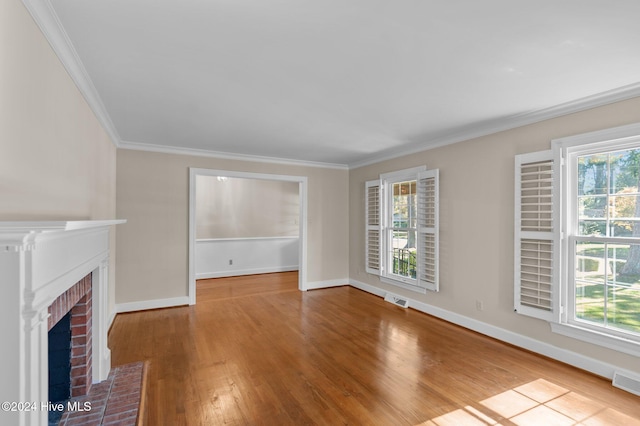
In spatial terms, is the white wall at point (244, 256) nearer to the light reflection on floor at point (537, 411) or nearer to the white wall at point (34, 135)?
the white wall at point (34, 135)

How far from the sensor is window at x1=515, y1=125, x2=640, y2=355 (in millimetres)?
2588

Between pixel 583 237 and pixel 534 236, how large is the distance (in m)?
0.38

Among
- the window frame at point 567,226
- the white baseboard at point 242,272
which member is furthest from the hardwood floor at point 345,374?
the white baseboard at point 242,272

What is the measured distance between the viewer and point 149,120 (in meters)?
3.38

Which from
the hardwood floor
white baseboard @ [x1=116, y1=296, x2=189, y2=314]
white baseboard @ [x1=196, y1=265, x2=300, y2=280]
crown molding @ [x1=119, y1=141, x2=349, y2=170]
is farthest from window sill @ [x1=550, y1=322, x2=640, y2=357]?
white baseboard @ [x1=196, y1=265, x2=300, y2=280]

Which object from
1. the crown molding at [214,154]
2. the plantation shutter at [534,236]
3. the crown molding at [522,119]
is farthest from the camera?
the crown molding at [214,154]

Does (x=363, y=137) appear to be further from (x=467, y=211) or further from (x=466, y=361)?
(x=466, y=361)

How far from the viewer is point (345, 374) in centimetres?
269

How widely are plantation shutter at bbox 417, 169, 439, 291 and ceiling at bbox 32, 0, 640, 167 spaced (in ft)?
3.05

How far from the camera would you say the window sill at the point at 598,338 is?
8.19 feet

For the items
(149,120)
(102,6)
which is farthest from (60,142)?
(149,120)

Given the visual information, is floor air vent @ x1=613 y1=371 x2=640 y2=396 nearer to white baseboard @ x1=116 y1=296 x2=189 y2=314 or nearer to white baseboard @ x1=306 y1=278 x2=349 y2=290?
white baseboard @ x1=306 y1=278 x2=349 y2=290

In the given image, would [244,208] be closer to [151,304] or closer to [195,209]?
[195,209]

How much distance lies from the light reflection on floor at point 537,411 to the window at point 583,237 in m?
0.66
